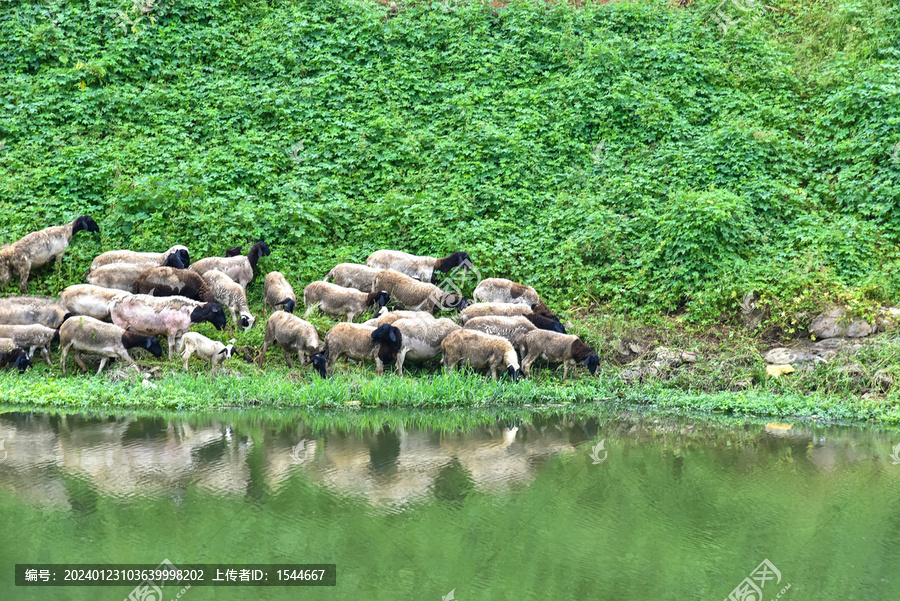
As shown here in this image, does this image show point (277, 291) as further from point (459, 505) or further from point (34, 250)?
point (459, 505)

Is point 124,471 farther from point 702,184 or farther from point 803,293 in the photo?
point 702,184

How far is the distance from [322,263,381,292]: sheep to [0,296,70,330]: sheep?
447 cm

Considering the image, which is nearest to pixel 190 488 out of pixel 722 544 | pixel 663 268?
pixel 722 544

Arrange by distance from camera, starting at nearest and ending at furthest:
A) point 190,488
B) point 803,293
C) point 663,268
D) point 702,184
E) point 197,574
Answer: point 197,574 → point 190,488 → point 803,293 → point 663,268 → point 702,184

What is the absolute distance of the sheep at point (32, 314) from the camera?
1337cm

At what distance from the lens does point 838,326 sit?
1338cm

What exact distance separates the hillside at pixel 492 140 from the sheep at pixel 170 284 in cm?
154

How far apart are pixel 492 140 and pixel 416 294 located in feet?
16.0

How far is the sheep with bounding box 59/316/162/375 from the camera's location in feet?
41.7

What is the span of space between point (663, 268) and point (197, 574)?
11.0 m

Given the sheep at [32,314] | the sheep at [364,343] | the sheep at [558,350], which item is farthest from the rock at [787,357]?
the sheep at [32,314]

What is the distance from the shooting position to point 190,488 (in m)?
Result: 8.17

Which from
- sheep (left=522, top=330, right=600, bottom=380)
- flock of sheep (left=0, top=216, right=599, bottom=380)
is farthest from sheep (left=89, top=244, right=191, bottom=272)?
sheep (left=522, top=330, right=600, bottom=380)

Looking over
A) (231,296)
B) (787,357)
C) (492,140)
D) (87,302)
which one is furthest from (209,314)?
(787,357)
